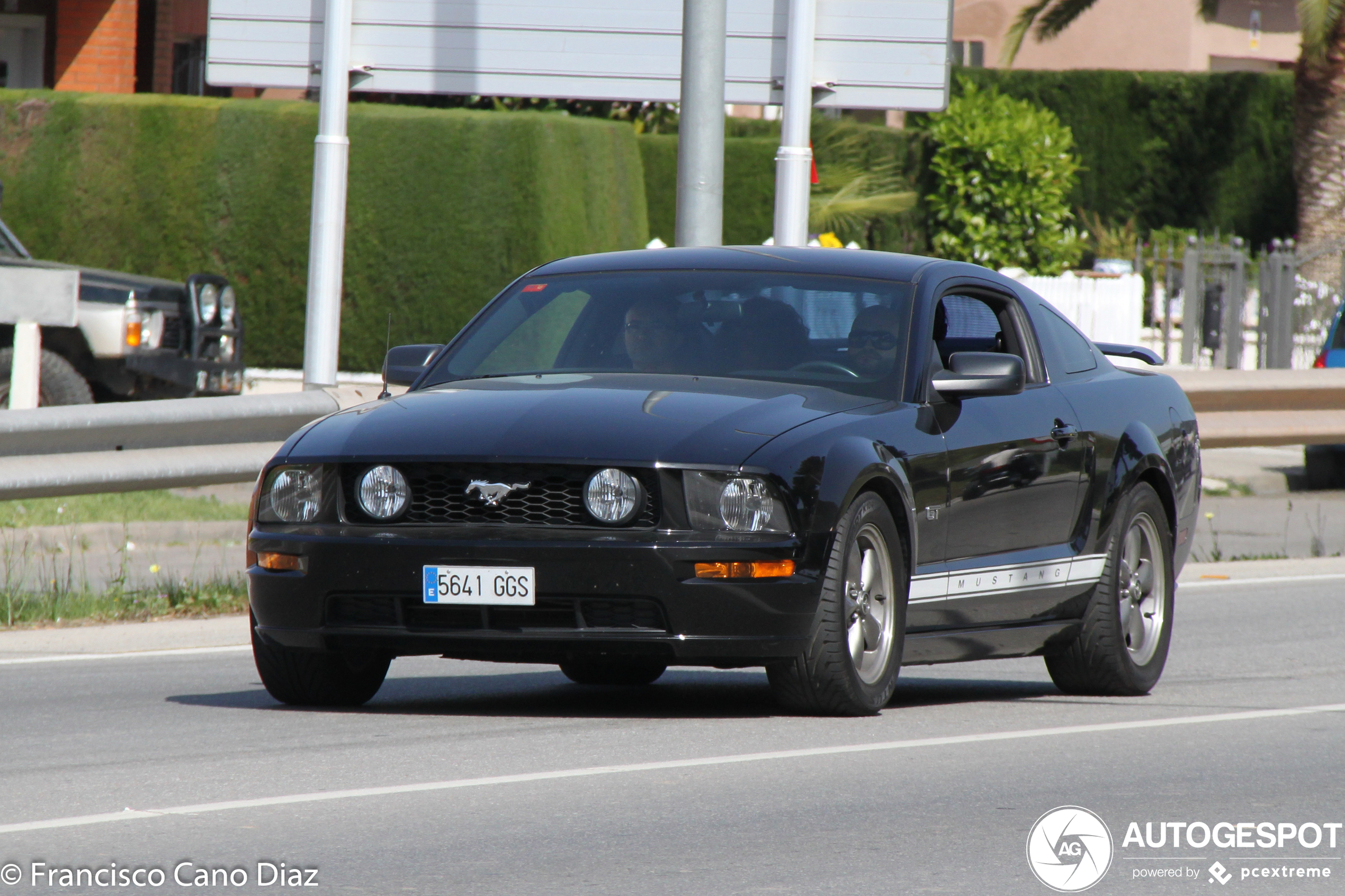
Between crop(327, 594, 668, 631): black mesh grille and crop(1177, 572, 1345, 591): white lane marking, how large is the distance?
22.5 ft

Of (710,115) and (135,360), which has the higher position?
(710,115)

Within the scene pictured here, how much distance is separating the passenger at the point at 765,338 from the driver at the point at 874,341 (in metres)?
0.17

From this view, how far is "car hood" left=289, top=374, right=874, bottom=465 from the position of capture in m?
6.57

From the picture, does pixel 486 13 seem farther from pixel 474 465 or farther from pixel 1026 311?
pixel 474 465

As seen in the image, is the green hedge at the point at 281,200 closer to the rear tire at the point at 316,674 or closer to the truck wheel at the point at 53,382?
the truck wheel at the point at 53,382

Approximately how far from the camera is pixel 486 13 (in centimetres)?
1541

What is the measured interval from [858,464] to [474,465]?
1.16 meters

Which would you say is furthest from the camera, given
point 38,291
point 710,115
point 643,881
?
point 38,291

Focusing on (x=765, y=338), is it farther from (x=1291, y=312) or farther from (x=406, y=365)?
(x=1291, y=312)

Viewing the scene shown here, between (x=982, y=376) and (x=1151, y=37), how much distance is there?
137 feet

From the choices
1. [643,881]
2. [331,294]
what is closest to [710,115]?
[331,294]

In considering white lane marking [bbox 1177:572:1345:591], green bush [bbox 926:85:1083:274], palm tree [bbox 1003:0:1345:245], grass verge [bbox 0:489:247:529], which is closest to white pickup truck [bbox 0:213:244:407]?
grass verge [bbox 0:489:247:529]

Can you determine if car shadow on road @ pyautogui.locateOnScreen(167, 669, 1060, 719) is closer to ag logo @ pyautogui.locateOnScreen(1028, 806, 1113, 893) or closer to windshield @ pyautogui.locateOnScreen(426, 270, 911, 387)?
windshield @ pyautogui.locateOnScreen(426, 270, 911, 387)

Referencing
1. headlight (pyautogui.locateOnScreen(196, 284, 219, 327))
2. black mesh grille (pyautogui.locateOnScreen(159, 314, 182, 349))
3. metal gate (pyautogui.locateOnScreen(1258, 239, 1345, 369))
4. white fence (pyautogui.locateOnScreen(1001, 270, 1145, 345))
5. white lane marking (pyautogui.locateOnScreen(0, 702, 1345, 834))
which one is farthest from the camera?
white fence (pyautogui.locateOnScreen(1001, 270, 1145, 345))
